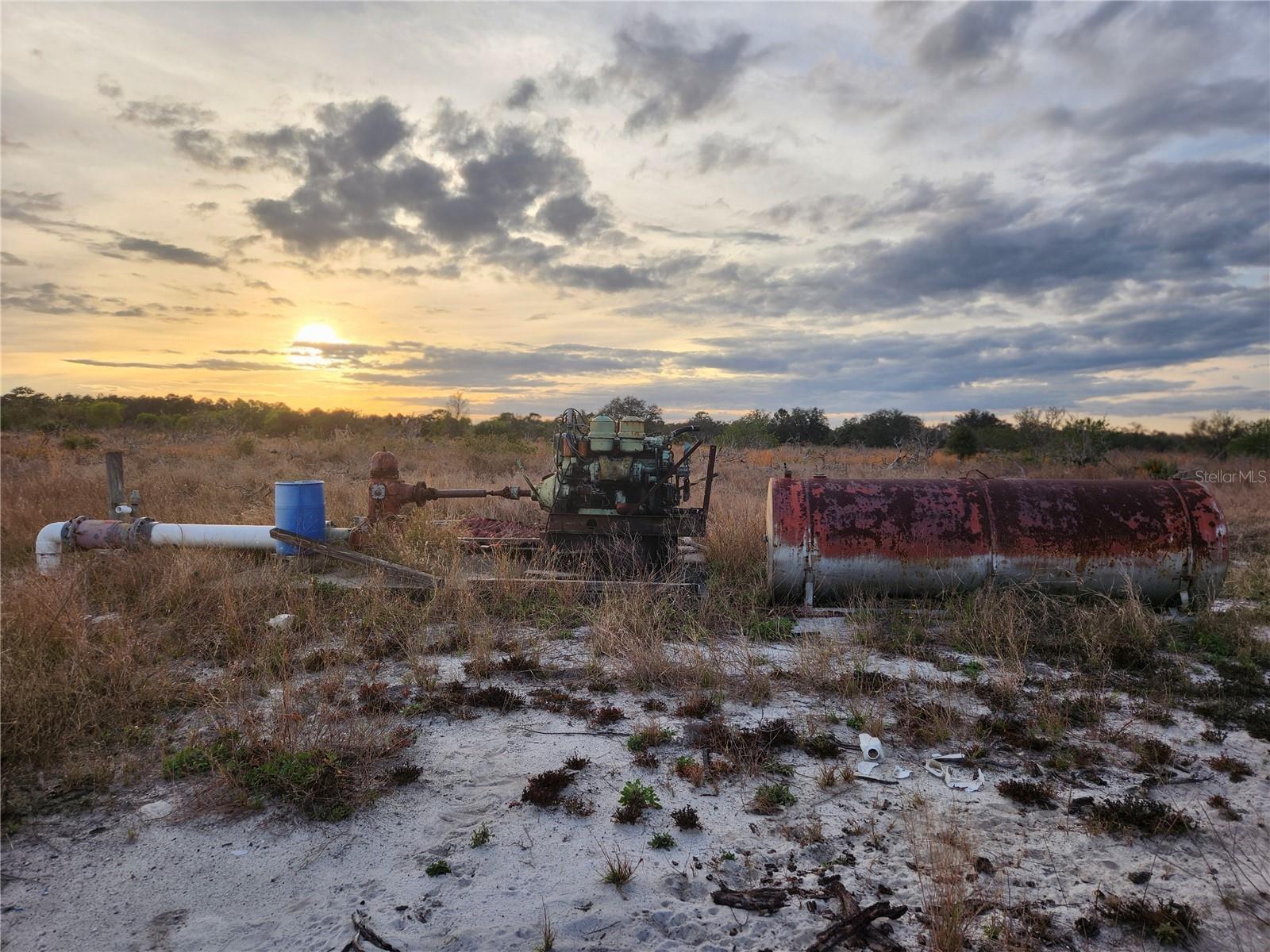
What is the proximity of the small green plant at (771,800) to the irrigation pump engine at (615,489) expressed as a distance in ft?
13.3

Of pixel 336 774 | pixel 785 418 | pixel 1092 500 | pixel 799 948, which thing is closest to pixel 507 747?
pixel 336 774

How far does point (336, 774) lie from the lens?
3.62 m

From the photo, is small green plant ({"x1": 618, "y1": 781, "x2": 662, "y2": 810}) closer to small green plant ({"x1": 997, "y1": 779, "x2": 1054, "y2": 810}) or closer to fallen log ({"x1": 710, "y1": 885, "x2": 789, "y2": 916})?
fallen log ({"x1": 710, "y1": 885, "x2": 789, "y2": 916})

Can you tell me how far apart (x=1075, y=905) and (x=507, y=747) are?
2825 mm

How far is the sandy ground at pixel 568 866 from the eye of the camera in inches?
109

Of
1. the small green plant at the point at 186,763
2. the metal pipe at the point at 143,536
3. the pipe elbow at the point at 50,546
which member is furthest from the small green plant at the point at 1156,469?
the pipe elbow at the point at 50,546

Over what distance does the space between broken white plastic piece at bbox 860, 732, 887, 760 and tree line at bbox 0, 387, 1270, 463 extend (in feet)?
51.0

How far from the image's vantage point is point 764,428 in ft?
87.9

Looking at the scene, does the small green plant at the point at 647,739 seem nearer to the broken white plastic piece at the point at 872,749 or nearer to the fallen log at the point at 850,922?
the broken white plastic piece at the point at 872,749

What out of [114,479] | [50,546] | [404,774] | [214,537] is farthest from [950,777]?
[114,479]

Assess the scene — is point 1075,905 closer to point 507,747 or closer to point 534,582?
point 507,747

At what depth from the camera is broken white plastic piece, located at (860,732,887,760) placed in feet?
12.9

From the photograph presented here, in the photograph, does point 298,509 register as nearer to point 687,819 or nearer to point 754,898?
point 687,819

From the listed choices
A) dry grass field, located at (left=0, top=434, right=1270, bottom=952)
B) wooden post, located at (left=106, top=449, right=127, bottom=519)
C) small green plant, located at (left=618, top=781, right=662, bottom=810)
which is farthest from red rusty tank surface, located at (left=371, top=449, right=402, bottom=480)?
small green plant, located at (left=618, top=781, right=662, bottom=810)
